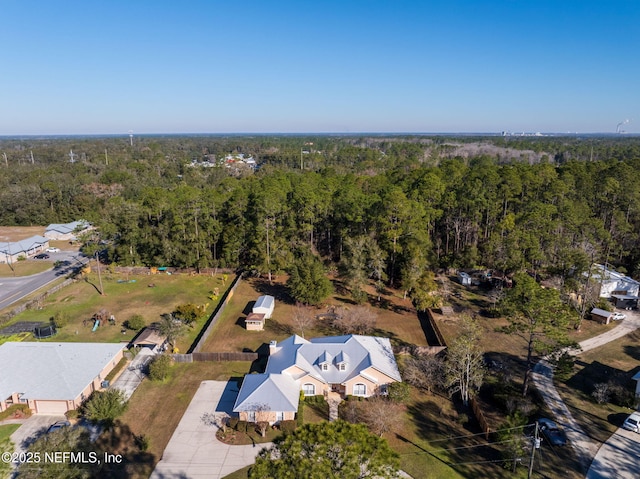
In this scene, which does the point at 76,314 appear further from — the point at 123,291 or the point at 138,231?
the point at 138,231

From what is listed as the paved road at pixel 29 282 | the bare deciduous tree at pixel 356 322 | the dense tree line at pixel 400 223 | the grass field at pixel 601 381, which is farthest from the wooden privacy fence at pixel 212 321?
the grass field at pixel 601 381

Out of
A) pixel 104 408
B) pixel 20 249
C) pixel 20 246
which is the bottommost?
pixel 104 408

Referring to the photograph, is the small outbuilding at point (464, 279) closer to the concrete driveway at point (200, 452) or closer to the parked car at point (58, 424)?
the concrete driveway at point (200, 452)

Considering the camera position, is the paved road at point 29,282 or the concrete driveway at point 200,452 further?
the paved road at point 29,282

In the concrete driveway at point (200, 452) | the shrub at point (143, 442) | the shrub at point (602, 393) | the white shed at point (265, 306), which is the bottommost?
the concrete driveway at point (200, 452)

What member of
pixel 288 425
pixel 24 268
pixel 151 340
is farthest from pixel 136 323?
pixel 24 268

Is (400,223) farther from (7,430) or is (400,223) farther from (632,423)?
(7,430)

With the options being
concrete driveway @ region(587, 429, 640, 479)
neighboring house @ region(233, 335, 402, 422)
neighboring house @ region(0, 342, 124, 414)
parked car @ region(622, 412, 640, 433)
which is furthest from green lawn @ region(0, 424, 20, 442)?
parked car @ region(622, 412, 640, 433)
